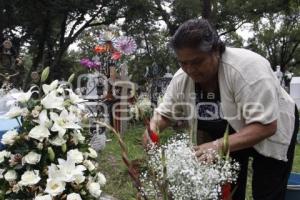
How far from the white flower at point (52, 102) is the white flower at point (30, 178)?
24cm

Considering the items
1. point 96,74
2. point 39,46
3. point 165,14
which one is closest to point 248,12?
point 165,14

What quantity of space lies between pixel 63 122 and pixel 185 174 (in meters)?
0.62

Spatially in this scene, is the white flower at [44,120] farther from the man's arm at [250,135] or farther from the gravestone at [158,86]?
the gravestone at [158,86]

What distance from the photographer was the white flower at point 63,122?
1.77 metres

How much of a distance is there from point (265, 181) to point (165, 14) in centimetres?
2328

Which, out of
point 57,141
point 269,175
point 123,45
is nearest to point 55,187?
point 57,141

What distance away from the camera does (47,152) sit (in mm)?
1783

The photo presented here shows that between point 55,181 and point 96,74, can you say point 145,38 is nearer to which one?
point 96,74

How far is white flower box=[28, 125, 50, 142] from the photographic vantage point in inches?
69.0

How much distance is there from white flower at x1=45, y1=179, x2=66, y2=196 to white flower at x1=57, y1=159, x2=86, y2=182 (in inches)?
0.7

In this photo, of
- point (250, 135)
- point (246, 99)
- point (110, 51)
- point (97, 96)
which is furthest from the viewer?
point (97, 96)

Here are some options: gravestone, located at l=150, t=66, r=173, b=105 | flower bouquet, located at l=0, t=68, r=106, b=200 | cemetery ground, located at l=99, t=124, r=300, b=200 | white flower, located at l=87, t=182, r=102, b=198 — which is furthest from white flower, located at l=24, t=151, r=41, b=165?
gravestone, located at l=150, t=66, r=173, b=105

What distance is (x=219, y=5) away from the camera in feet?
86.2

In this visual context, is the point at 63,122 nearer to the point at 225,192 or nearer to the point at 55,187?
the point at 55,187
